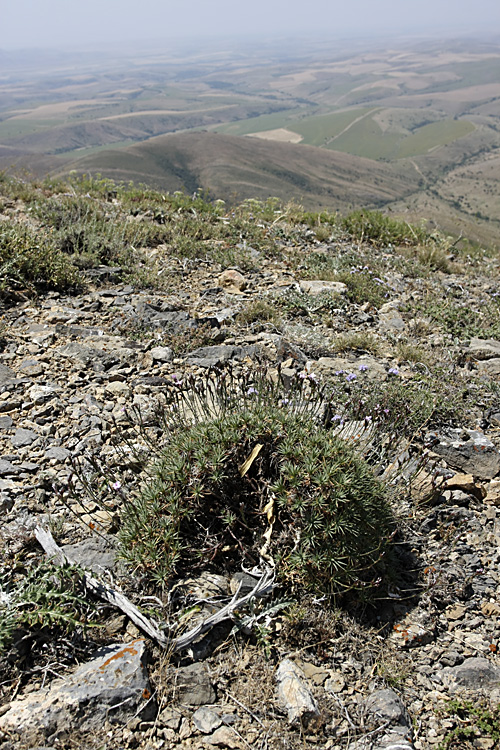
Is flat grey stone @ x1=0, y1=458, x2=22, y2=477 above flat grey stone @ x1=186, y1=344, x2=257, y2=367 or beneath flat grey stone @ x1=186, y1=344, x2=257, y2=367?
beneath

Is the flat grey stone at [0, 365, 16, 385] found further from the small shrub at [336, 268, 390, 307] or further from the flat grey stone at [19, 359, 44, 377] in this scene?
the small shrub at [336, 268, 390, 307]

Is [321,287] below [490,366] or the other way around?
the other way around

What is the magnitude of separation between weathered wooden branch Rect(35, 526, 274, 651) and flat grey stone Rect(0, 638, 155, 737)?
160mm

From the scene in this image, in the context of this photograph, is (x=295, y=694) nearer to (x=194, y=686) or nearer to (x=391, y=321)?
(x=194, y=686)

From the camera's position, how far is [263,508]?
3.33 meters

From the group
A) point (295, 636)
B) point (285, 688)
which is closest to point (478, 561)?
point (295, 636)

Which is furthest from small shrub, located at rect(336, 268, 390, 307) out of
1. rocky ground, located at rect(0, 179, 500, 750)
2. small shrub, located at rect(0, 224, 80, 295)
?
small shrub, located at rect(0, 224, 80, 295)

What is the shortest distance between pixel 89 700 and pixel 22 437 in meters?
2.47

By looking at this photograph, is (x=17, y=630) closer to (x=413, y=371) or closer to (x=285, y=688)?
(x=285, y=688)

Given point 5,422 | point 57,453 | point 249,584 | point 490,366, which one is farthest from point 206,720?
point 490,366

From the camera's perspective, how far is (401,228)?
10555 mm

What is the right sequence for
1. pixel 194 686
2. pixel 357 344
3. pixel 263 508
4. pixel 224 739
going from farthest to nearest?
pixel 357 344 < pixel 263 508 < pixel 194 686 < pixel 224 739

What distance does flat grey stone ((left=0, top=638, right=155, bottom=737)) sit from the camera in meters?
2.25

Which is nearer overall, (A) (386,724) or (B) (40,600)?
(A) (386,724)
